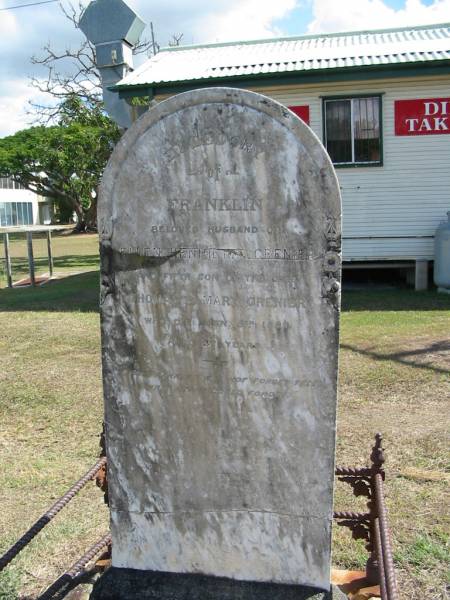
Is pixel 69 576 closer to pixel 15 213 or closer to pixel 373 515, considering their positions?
pixel 373 515

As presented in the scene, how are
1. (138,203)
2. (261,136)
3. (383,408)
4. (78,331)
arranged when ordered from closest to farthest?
(261,136)
(138,203)
(383,408)
(78,331)

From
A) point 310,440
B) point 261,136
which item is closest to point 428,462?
point 310,440

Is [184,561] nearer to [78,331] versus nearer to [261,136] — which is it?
[261,136]

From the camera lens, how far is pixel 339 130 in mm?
12633

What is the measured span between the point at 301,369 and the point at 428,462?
2511 millimetres

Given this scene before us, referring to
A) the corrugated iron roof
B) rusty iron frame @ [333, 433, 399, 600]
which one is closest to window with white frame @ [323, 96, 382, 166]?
the corrugated iron roof

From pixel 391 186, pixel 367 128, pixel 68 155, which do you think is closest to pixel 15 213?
pixel 68 155

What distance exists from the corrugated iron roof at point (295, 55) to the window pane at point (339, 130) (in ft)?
2.83

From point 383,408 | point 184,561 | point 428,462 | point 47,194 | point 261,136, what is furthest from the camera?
point 47,194

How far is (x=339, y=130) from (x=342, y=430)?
8454 mm

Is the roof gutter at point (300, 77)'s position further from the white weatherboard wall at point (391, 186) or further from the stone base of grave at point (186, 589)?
the stone base of grave at point (186, 589)

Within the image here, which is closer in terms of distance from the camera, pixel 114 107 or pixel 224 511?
pixel 224 511

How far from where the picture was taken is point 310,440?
9.09ft

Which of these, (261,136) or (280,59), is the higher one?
(280,59)
